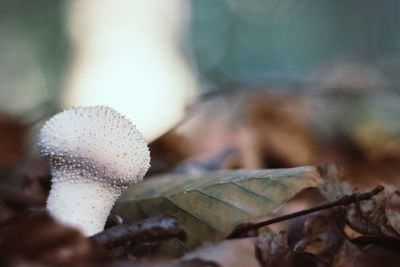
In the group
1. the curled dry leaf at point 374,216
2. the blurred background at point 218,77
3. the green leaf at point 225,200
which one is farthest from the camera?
the blurred background at point 218,77

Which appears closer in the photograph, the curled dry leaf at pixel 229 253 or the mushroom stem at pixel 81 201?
the curled dry leaf at pixel 229 253

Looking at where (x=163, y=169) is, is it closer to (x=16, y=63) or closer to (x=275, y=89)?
(x=275, y=89)

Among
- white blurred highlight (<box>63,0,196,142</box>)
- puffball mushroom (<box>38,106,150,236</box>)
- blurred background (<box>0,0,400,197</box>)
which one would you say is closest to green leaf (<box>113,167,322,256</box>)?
puffball mushroom (<box>38,106,150,236</box>)

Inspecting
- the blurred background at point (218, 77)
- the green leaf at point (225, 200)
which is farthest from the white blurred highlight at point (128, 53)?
the green leaf at point (225, 200)

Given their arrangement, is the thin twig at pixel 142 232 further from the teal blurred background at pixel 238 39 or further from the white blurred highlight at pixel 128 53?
the white blurred highlight at pixel 128 53

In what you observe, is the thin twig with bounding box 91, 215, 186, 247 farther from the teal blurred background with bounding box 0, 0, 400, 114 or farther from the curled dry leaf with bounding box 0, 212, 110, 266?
the teal blurred background with bounding box 0, 0, 400, 114

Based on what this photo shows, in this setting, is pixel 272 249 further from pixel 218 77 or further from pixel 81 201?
pixel 218 77

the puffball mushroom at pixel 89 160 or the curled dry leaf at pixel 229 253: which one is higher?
the puffball mushroom at pixel 89 160

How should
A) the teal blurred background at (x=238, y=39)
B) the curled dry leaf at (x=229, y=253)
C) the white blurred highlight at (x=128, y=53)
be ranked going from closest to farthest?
the curled dry leaf at (x=229, y=253)
the white blurred highlight at (x=128, y=53)
the teal blurred background at (x=238, y=39)

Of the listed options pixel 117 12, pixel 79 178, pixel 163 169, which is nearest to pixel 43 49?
pixel 117 12
